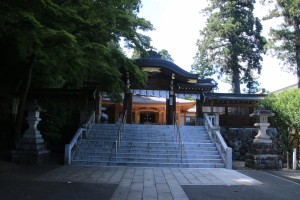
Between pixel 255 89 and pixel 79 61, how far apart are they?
36343 mm

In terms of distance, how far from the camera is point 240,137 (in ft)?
67.9

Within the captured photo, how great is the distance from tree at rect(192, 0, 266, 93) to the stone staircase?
51.3 ft

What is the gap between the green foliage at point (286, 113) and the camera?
18.1 metres

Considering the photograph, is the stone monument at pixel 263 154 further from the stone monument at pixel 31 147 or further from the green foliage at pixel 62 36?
the stone monument at pixel 31 147

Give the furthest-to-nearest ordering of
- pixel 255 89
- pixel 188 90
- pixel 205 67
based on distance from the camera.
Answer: pixel 255 89
pixel 205 67
pixel 188 90

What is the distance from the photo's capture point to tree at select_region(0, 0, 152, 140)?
7.67 meters

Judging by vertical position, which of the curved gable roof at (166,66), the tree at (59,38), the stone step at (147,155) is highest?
the curved gable roof at (166,66)

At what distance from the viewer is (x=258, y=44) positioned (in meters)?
32.1

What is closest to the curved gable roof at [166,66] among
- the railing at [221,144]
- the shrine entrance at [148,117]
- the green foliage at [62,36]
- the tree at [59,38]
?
the railing at [221,144]

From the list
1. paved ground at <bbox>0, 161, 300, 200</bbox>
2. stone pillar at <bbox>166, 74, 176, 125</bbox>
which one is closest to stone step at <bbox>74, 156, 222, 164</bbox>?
paved ground at <bbox>0, 161, 300, 200</bbox>

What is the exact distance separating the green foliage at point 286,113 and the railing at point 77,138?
1116 centimetres

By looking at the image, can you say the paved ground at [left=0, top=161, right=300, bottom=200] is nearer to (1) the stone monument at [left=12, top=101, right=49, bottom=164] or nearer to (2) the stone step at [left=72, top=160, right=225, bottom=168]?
(1) the stone monument at [left=12, top=101, right=49, bottom=164]

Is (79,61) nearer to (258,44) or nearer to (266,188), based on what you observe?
(266,188)

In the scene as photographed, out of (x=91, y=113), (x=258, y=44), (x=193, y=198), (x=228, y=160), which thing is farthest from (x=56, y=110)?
(x=258, y=44)
